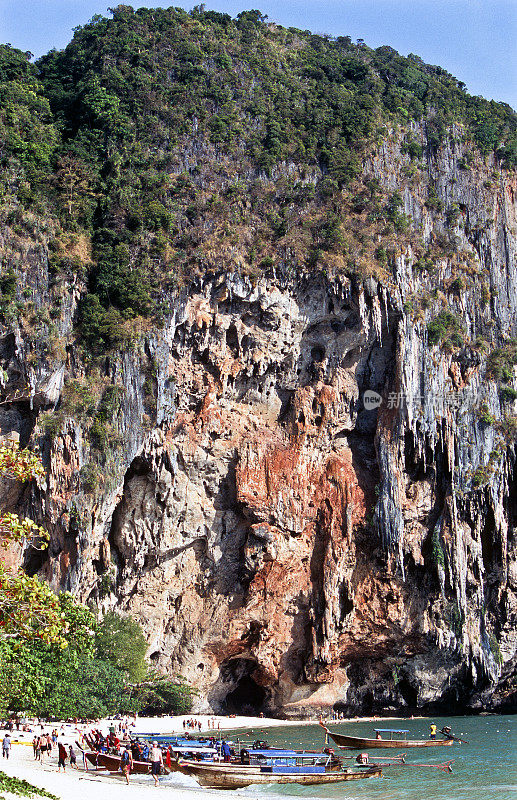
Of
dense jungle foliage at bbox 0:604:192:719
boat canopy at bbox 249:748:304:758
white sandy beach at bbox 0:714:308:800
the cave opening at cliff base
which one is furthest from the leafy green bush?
white sandy beach at bbox 0:714:308:800

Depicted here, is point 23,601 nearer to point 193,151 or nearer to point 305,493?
point 305,493

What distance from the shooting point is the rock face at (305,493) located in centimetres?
4359

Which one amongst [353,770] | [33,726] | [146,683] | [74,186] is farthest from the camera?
[74,186]

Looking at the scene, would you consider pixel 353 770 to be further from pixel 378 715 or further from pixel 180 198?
pixel 180 198

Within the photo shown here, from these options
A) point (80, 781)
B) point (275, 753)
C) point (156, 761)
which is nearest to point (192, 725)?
point (275, 753)

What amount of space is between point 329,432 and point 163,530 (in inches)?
450

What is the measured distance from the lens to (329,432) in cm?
4850

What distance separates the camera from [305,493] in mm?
47000

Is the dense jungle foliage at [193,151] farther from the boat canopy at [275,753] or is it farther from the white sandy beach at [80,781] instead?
the boat canopy at [275,753]

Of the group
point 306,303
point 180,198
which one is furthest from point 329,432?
point 180,198

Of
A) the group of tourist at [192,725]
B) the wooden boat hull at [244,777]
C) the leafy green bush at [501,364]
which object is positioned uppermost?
the leafy green bush at [501,364]

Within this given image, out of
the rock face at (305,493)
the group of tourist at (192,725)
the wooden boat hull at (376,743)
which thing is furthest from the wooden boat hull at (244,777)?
the rock face at (305,493)

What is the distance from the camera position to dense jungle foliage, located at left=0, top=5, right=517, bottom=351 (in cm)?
4531

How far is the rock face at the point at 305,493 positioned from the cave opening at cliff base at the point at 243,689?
134 millimetres
